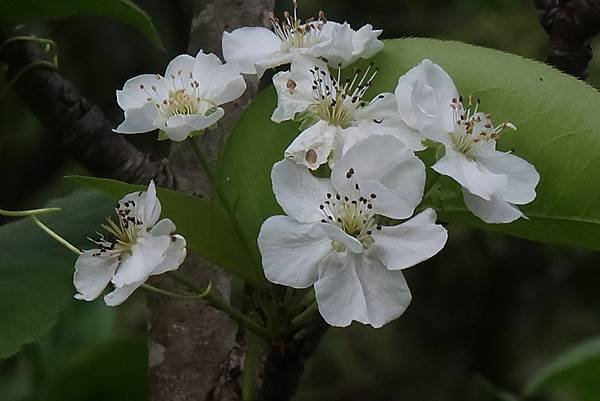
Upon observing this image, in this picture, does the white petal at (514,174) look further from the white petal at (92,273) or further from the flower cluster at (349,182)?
the white petal at (92,273)

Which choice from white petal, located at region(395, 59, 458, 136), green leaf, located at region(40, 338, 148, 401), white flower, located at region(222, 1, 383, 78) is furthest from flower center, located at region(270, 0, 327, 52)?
green leaf, located at region(40, 338, 148, 401)

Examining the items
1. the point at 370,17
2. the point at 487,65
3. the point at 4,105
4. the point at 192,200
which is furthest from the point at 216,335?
the point at 370,17

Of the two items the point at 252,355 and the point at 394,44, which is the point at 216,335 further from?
the point at 394,44

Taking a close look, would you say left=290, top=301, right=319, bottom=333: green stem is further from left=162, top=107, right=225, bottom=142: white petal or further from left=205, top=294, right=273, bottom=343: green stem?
left=162, top=107, right=225, bottom=142: white petal

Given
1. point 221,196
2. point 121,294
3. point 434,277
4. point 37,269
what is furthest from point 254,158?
point 434,277

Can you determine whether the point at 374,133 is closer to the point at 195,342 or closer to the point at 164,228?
the point at 164,228
